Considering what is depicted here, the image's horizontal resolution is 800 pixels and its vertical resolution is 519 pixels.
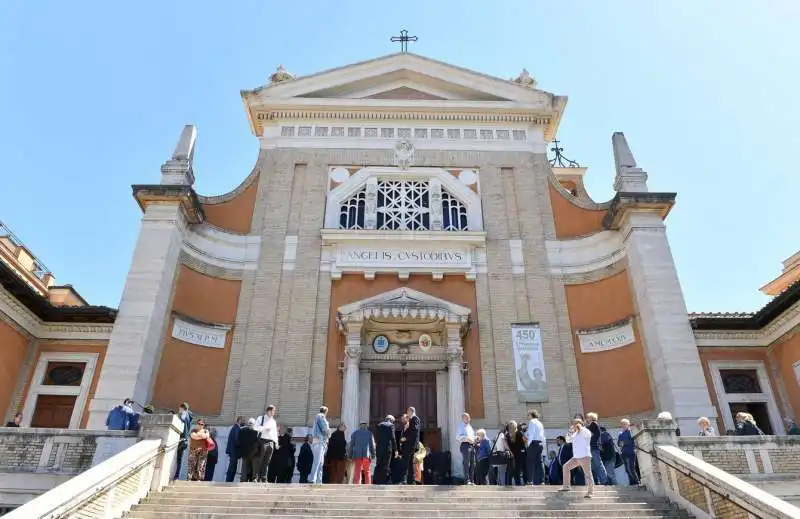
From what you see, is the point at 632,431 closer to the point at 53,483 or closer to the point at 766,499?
the point at 766,499

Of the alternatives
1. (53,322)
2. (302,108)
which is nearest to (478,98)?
(302,108)

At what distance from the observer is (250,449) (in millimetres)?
11008

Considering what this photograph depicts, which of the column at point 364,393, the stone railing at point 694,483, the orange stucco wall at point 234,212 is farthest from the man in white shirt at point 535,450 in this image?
the orange stucco wall at point 234,212

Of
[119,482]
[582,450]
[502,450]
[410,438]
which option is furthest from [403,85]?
[119,482]

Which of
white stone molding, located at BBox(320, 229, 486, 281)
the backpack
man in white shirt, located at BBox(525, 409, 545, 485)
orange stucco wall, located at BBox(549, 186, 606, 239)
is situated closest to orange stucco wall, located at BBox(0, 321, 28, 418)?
white stone molding, located at BBox(320, 229, 486, 281)

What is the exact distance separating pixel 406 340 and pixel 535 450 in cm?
627

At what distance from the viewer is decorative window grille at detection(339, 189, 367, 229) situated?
19.2m

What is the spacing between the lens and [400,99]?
2111 centimetres

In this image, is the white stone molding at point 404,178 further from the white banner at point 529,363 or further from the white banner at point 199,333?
the white banner at point 199,333

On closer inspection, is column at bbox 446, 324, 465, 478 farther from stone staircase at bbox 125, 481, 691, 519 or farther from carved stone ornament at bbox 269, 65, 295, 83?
carved stone ornament at bbox 269, 65, 295, 83

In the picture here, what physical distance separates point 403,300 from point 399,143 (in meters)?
5.82

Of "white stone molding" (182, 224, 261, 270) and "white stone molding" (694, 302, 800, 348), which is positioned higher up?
"white stone molding" (182, 224, 261, 270)

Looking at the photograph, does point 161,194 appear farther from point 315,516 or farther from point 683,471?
point 683,471

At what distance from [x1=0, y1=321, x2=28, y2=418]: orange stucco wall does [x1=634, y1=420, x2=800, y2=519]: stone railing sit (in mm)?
14203
